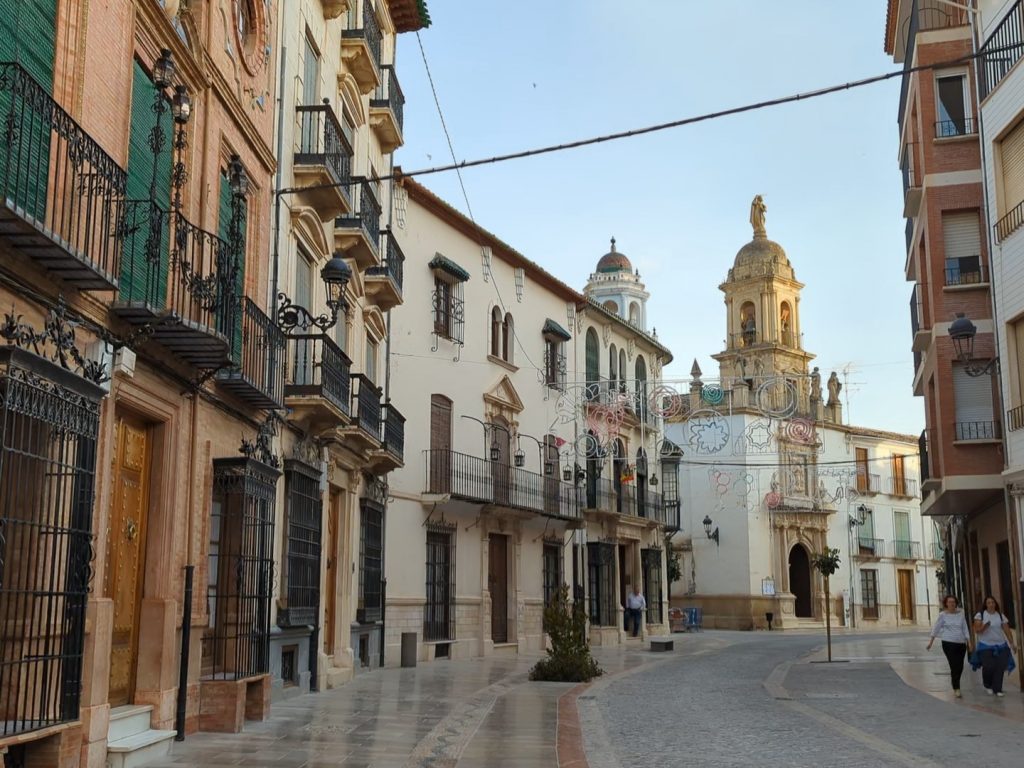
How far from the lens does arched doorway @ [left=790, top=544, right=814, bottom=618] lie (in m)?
52.0

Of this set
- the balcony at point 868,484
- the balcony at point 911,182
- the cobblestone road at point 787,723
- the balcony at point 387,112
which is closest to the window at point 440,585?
the cobblestone road at point 787,723

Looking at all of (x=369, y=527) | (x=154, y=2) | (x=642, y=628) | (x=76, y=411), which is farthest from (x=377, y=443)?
(x=642, y=628)

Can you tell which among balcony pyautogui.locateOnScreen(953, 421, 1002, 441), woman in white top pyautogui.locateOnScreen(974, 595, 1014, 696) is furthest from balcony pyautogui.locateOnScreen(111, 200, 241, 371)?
balcony pyautogui.locateOnScreen(953, 421, 1002, 441)

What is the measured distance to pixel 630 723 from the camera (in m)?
12.9

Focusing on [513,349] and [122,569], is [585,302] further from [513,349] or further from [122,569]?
[122,569]

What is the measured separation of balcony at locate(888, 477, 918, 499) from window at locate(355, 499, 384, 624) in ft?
135

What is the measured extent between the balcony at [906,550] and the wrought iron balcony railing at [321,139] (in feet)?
150

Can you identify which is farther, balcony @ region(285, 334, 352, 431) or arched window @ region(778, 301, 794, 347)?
arched window @ region(778, 301, 794, 347)

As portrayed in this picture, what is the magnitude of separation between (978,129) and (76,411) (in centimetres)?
1592

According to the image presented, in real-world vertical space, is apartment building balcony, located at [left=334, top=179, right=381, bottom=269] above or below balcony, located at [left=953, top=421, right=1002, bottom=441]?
above

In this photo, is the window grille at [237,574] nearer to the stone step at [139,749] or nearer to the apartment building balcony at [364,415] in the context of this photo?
the stone step at [139,749]

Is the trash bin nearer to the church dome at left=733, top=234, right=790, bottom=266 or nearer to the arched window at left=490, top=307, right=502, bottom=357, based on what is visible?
the arched window at left=490, top=307, right=502, bottom=357

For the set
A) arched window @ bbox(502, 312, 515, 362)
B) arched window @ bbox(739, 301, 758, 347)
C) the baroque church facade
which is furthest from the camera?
arched window @ bbox(739, 301, 758, 347)

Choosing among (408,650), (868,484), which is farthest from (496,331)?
(868,484)
